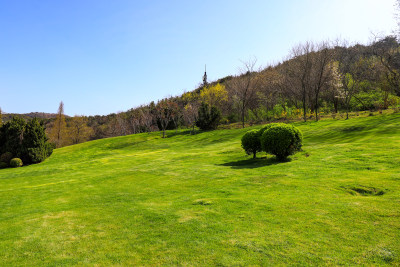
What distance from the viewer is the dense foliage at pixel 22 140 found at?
1024 inches

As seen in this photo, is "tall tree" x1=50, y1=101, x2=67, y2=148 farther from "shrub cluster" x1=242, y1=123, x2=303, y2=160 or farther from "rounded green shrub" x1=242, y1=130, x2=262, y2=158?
"shrub cluster" x1=242, y1=123, x2=303, y2=160

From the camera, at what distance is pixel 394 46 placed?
1254 inches

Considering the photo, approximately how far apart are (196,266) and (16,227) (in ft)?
18.4

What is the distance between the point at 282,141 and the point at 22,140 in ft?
95.5

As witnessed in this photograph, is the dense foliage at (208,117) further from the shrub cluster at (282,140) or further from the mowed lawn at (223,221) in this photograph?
the mowed lawn at (223,221)

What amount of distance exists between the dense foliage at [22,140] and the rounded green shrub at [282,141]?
88.7ft

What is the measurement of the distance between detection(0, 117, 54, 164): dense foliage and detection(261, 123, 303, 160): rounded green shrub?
2702 cm

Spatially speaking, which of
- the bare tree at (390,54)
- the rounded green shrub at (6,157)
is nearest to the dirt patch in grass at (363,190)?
the rounded green shrub at (6,157)

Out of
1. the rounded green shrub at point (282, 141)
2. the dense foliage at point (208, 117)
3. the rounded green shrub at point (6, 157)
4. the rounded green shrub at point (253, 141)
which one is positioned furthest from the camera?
the dense foliage at point (208, 117)

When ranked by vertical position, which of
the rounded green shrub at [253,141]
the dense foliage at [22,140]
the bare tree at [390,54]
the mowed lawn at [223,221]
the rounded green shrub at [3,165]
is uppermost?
the bare tree at [390,54]

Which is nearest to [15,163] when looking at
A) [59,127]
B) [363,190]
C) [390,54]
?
[363,190]

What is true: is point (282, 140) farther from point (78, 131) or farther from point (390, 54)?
point (78, 131)

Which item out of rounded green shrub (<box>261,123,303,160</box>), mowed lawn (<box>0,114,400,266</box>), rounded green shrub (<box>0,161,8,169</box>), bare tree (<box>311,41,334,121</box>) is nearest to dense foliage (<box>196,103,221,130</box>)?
bare tree (<box>311,41,334,121</box>)

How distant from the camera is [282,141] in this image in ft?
42.4
